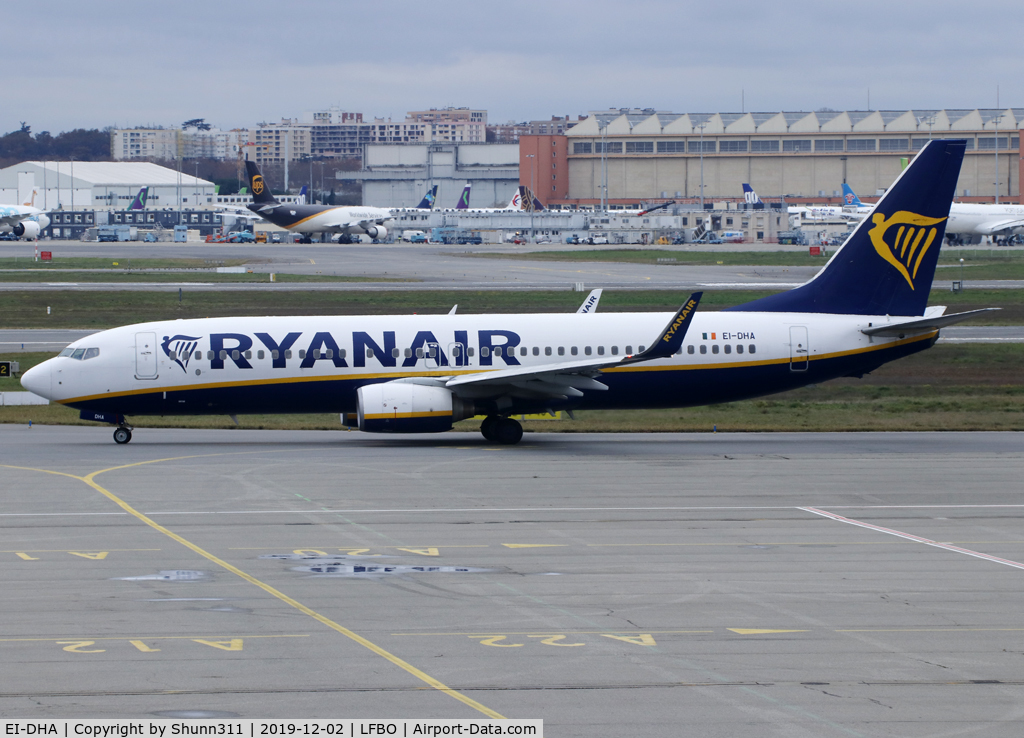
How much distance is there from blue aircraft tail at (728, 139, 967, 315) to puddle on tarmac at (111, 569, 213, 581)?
22.4 m

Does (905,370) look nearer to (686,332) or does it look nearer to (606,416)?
(606,416)

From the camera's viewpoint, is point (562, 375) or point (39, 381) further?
point (39, 381)

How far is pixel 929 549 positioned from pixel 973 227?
131145 mm

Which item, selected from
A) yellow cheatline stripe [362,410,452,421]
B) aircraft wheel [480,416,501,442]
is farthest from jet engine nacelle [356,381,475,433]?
aircraft wheel [480,416,501,442]

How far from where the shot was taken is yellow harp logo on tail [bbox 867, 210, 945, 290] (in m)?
36.7

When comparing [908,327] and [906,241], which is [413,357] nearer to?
[908,327]

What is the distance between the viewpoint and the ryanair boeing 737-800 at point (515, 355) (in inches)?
1344

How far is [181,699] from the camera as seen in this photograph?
41.6ft

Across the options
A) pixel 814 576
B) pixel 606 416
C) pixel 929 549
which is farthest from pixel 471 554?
pixel 606 416

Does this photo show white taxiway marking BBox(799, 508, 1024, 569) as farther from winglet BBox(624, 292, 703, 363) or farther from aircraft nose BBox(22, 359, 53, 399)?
aircraft nose BBox(22, 359, 53, 399)
